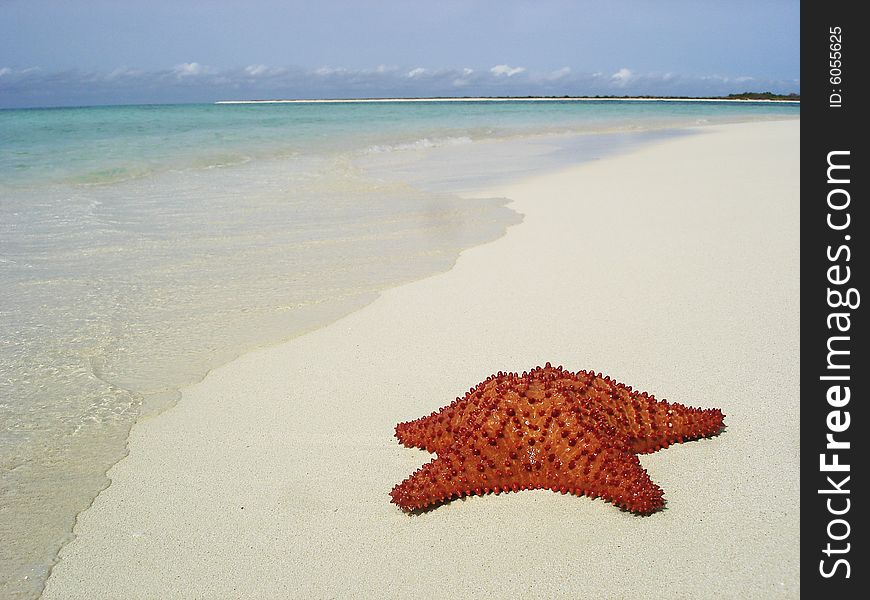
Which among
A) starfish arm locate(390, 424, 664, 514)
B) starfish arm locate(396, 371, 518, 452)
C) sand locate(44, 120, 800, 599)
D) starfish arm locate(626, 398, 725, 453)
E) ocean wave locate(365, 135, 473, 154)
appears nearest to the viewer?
sand locate(44, 120, 800, 599)

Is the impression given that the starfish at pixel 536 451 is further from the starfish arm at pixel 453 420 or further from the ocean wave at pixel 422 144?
the ocean wave at pixel 422 144

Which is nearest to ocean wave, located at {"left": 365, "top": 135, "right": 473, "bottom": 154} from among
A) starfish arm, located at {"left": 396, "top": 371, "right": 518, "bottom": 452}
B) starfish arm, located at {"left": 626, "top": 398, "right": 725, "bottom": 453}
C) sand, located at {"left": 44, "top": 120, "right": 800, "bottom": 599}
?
sand, located at {"left": 44, "top": 120, "right": 800, "bottom": 599}

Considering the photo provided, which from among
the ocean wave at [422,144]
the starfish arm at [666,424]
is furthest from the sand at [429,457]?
the ocean wave at [422,144]

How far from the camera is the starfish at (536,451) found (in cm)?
316

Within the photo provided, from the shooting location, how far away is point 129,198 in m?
12.5

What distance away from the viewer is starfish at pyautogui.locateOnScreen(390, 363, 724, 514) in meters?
3.16

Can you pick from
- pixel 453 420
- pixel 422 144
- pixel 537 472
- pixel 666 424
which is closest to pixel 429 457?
pixel 453 420

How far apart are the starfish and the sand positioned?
0.36ft

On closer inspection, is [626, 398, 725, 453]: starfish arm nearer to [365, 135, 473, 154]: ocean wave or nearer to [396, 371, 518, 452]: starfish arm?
[396, 371, 518, 452]: starfish arm

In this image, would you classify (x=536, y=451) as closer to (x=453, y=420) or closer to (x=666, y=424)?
(x=453, y=420)

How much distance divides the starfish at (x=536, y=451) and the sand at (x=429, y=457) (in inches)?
4.3

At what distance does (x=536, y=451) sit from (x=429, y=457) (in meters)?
0.73
